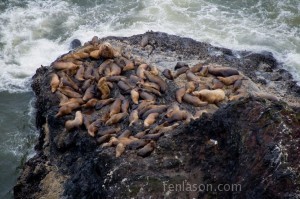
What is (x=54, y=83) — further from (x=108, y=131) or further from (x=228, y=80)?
(x=228, y=80)

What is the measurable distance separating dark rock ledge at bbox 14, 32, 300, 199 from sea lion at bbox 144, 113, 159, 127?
924 mm

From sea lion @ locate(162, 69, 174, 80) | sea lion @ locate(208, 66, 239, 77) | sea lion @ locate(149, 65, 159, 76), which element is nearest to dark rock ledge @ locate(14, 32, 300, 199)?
sea lion @ locate(149, 65, 159, 76)

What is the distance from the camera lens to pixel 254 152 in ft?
23.0

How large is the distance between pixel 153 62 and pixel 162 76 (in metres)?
1.27

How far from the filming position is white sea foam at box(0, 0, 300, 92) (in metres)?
16.4

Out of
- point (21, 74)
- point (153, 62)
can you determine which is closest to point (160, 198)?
point (153, 62)

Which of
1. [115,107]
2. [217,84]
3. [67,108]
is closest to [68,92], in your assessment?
[67,108]

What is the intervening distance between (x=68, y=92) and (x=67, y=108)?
0.66 m

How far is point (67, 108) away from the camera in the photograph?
419 inches

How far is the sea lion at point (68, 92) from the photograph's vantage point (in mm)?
11078

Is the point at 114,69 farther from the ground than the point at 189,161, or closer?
closer

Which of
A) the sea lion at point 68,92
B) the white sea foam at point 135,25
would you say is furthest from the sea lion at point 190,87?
the white sea foam at point 135,25

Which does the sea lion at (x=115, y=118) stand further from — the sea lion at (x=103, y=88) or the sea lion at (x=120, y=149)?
the sea lion at (x=120, y=149)

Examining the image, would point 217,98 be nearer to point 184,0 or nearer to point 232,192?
point 232,192
